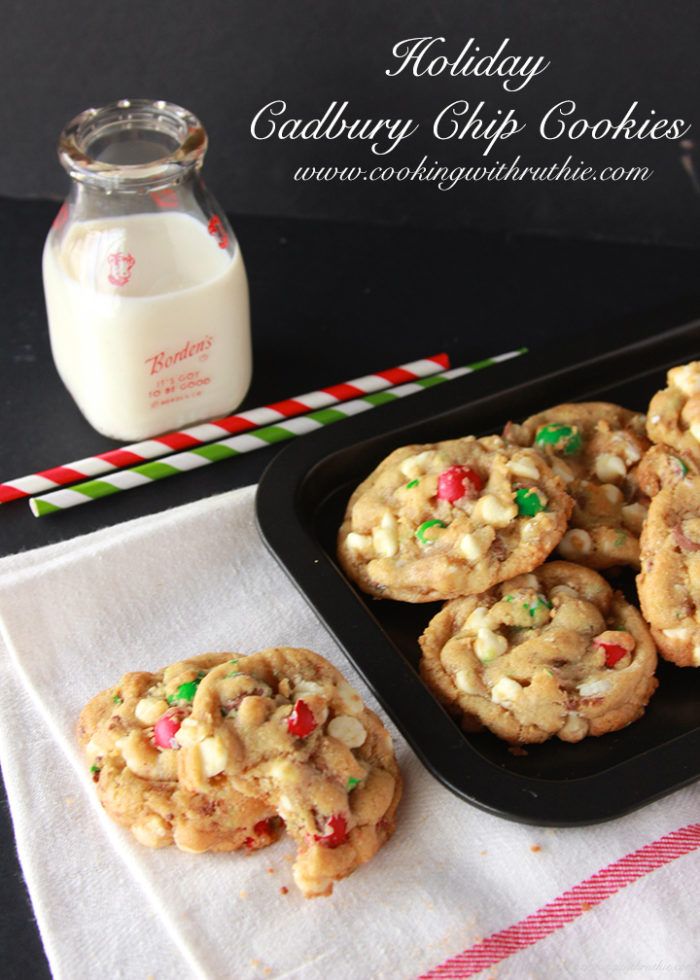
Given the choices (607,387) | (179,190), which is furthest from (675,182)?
(179,190)

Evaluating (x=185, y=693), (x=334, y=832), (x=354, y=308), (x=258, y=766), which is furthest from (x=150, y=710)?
(x=354, y=308)

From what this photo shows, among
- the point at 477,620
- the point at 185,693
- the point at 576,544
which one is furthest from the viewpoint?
the point at 576,544

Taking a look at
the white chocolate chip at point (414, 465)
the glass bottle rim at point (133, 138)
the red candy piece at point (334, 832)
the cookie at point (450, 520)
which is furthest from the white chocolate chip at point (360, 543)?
Result: the glass bottle rim at point (133, 138)

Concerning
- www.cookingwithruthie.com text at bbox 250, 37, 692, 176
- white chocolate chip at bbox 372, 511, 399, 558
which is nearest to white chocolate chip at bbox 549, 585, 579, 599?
white chocolate chip at bbox 372, 511, 399, 558

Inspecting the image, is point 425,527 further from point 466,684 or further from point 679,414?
point 679,414

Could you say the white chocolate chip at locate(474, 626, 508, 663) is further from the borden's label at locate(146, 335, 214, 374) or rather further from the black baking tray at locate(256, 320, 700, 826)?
the borden's label at locate(146, 335, 214, 374)

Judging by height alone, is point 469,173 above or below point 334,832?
above

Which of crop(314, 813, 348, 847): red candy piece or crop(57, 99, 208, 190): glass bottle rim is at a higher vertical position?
Result: crop(57, 99, 208, 190): glass bottle rim

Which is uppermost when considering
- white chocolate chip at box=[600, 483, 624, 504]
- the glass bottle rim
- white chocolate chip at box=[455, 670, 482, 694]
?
the glass bottle rim
